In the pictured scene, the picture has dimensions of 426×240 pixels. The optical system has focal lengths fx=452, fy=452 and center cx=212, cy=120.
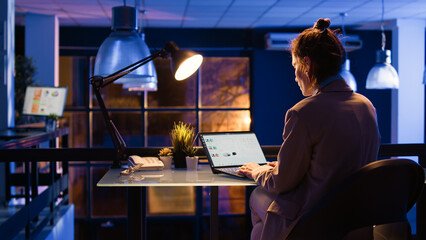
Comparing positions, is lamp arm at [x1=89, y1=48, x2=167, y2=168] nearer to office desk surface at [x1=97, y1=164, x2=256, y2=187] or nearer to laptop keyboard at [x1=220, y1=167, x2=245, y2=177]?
office desk surface at [x1=97, y1=164, x2=256, y2=187]

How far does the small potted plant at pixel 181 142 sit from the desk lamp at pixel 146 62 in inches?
11.4

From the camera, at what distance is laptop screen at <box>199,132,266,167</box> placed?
2471mm

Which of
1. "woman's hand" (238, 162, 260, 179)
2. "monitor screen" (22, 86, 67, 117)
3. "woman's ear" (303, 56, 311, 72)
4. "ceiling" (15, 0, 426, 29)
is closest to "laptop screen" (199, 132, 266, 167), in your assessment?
"woman's hand" (238, 162, 260, 179)

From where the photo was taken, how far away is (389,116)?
26.0ft

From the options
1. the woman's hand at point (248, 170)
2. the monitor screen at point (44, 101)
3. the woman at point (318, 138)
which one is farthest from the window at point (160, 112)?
the woman at point (318, 138)

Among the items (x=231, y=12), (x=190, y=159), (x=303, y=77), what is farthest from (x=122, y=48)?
(x=231, y=12)

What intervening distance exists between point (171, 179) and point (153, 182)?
131 mm

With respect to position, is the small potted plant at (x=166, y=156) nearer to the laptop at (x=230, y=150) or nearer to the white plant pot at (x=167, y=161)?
the white plant pot at (x=167, y=161)

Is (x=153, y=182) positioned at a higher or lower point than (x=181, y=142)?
lower

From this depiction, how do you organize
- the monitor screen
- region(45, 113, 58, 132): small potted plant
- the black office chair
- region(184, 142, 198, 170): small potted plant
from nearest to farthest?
the black office chair
region(184, 142, 198, 170): small potted plant
region(45, 113, 58, 132): small potted plant
the monitor screen

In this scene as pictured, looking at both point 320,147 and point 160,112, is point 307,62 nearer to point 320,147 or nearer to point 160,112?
point 320,147

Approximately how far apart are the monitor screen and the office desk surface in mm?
3131

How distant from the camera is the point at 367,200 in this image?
154 cm

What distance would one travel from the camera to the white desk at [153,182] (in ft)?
6.97
